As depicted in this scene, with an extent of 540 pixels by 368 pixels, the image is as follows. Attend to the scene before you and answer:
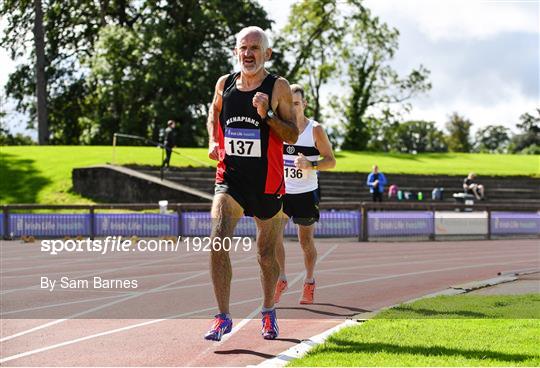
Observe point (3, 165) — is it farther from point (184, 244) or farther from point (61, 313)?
point (61, 313)

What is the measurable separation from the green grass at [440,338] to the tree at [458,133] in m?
140

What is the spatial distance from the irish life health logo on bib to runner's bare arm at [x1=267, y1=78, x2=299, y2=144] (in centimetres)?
16

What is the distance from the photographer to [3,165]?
135 feet

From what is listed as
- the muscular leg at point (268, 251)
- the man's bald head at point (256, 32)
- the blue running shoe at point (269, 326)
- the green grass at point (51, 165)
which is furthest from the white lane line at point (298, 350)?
the green grass at point (51, 165)

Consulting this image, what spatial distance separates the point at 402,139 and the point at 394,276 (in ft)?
486

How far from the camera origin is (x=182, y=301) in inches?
397

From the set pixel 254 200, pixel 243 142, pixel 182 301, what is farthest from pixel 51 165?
pixel 243 142

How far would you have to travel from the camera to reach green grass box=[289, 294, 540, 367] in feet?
19.0

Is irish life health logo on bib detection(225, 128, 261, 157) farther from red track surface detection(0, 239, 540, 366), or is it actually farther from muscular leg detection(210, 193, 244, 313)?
red track surface detection(0, 239, 540, 366)

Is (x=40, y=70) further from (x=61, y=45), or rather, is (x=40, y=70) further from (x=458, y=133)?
(x=458, y=133)

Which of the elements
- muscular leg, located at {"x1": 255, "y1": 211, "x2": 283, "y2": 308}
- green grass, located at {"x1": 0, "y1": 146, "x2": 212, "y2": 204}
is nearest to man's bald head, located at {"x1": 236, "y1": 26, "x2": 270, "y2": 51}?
muscular leg, located at {"x1": 255, "y1": 211, "x2": 283, "y2": 308}

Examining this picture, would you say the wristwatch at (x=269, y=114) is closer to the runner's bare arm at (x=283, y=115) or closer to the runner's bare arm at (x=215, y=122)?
the runner's bare arm at (x=283, y=115)

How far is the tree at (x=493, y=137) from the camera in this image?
182m

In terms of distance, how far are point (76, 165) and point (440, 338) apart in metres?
34.8
